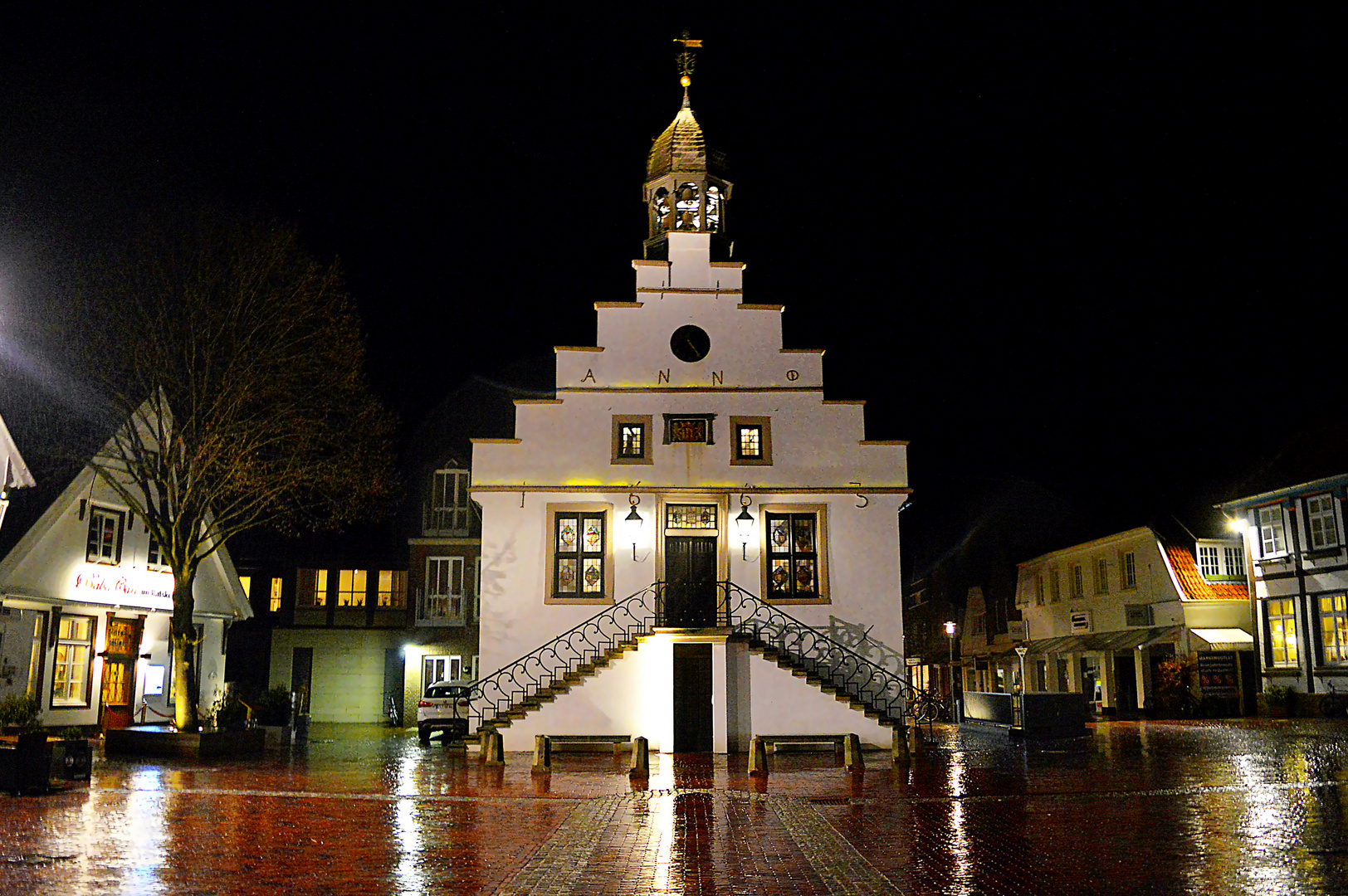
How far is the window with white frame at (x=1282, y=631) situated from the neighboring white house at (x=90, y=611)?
32348 mm

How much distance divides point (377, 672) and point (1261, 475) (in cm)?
3126

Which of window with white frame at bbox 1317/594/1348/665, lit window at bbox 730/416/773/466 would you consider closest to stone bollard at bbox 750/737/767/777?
lit window at bbox 730/416/773/466

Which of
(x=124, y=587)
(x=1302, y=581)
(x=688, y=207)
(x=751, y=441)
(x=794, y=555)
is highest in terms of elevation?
(x=688, y=207)

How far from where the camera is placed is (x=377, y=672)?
1588 inches

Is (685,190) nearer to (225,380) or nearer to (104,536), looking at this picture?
(225,380)

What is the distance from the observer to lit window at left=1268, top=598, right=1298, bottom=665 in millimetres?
34875

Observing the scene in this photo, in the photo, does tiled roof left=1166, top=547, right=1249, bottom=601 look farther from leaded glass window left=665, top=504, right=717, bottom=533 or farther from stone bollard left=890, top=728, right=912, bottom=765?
stone bollard left=890, top=728, right=912, bottom=765

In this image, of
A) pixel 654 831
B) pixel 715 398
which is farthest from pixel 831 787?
pixel 715 398

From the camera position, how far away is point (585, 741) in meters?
23.4

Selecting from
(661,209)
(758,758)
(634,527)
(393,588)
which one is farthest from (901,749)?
(393,588)

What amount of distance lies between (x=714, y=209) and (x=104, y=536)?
1749 centimetres

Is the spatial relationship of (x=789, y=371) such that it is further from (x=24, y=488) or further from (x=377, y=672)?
(x=377, y=672)

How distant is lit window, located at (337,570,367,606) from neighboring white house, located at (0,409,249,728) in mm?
9096

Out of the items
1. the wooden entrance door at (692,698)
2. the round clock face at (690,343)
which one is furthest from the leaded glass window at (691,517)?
the round clock face at (690,343)
